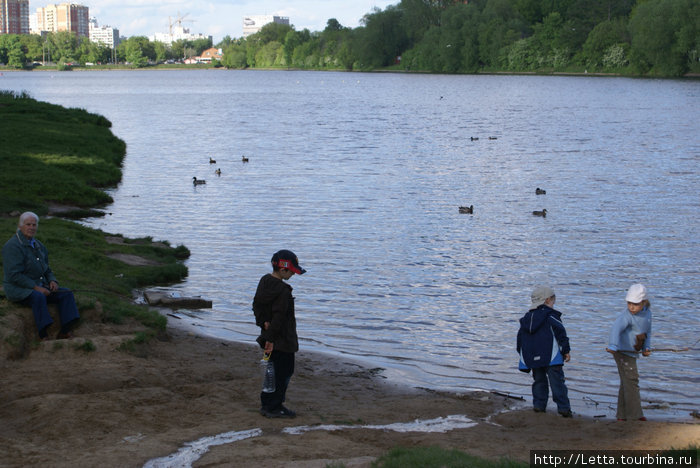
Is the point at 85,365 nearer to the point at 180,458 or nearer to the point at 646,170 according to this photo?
the point at 180,458

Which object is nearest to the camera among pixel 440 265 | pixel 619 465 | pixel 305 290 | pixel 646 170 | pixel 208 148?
pixel 619 465

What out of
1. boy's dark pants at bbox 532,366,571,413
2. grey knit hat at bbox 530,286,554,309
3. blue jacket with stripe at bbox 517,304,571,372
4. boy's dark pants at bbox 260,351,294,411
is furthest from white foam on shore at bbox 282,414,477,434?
grey knit hat at bbox 530,286,554,309

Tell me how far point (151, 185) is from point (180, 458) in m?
26.5

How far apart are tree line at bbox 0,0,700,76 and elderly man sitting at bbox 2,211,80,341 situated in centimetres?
11430

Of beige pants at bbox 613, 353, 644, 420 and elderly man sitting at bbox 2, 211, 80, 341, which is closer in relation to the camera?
beige pants at bbox 613, 353, 644, 420

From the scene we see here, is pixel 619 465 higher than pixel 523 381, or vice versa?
pixel 619 465

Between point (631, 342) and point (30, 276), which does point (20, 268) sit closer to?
point (30, 276)

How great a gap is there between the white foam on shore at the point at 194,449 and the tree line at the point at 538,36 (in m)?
116

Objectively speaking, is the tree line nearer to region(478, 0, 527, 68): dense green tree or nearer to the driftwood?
region(478, 0, 527, 68): dense green tree

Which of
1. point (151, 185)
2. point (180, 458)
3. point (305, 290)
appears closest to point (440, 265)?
point (305, 290)

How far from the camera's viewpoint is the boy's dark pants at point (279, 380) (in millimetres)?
9125

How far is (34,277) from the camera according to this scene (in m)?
10.8

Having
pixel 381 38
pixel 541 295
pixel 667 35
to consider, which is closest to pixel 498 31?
pixel 667 35

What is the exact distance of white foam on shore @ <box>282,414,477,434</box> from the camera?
884 cm
